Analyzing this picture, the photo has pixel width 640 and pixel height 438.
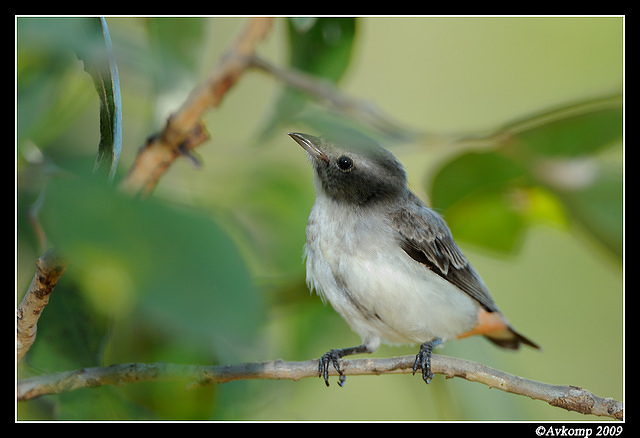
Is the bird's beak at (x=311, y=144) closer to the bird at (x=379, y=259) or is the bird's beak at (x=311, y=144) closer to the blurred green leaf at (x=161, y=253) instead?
the bird at (x=379, y=259)

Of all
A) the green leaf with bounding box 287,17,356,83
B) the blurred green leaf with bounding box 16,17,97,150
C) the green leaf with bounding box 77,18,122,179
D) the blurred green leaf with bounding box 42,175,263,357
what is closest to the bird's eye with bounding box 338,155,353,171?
the green leaf with bounding box 287,17,356,83

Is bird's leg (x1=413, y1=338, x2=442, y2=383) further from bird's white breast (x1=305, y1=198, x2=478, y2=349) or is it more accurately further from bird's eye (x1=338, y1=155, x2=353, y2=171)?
bird's eye (x1=338, y1=155, x2=353, y2=171)

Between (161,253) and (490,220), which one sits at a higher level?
(490,220)

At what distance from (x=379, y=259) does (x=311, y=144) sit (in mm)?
447

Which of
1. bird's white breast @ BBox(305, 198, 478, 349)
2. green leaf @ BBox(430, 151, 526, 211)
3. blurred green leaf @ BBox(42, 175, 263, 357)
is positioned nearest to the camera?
blurred green leaf @ BBox(42, 175, 263, 357)

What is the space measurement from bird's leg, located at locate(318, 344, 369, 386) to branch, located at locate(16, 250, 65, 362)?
0.93 metres

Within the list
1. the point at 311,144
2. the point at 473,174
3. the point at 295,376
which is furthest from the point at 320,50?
the point at 295,376

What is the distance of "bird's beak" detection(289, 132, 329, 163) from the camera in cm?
197

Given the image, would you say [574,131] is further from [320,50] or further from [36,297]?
[36,297]

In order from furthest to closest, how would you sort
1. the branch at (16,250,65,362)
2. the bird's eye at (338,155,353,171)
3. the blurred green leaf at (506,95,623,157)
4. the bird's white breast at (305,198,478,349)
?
1. the bird's eye at (338,155,353,171)
2. the bird's white breast at (305,198,478,349)
3. the blurred green leaf at (506,95,623,157)
4. the branch at (16,250,65,362)

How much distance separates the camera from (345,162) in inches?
78.8

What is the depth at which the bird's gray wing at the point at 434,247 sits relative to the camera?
2.02 meters

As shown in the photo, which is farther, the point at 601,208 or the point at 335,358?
the point at 335,358

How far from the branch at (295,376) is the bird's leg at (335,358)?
19 centimetres
